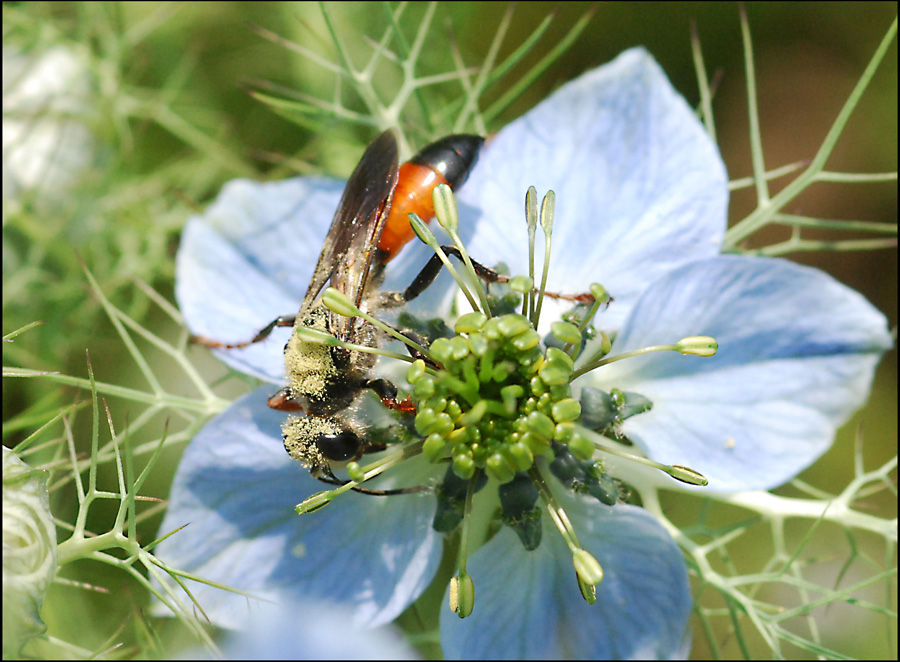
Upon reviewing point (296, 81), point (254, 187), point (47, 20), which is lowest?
point (254, 187)

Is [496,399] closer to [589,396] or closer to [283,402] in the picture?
[589,396]

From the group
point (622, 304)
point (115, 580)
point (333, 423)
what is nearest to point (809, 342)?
point (622, 304)

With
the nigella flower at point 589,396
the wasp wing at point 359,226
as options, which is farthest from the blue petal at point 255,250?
the wasp wing at point 359,226

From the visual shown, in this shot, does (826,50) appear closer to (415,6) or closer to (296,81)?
(415,6)

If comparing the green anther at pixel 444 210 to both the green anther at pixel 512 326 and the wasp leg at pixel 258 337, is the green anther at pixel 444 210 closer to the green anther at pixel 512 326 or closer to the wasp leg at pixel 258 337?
the green anther at pixel 512 326

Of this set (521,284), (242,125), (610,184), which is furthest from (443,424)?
(242,125)

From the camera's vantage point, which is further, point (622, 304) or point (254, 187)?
point (254, 187)
